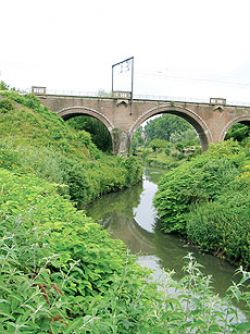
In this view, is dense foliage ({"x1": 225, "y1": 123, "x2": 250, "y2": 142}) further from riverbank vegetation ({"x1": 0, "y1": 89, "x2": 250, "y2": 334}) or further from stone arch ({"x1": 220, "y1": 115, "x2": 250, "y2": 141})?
riverbank vegetation ({"x1": 0, "y1": 89, "x2": 250, "y2": 334})

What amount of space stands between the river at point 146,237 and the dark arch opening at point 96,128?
43.0 feet

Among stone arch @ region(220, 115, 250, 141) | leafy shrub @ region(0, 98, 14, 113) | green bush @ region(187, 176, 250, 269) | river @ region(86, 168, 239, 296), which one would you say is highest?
leafy shrub @ region(0, 98, 14, 113)

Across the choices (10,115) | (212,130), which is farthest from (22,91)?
(212,130)

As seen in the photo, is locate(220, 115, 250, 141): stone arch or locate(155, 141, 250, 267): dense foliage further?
locate(220, 115, 250, 141): stone arch

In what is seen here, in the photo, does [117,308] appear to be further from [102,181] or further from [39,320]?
[102,181]

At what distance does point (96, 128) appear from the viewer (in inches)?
1503

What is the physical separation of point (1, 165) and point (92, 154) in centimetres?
1652

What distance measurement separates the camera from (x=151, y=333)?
8.46ft

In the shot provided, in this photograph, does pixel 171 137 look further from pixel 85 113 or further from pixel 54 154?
pixel 54 154

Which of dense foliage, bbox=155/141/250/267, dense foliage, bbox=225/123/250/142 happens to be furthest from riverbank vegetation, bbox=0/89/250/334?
A: dense foliage, bbox=225/123/250/142

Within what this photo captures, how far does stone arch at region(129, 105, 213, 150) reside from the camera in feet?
117

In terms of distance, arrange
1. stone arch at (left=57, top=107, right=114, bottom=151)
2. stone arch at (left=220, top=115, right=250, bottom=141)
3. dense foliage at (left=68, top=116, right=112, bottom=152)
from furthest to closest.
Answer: stone arch at (left=220, top=115, right=250, bottom=141), dense foliage at (left=68, top=116, right=112, bottom=152), stone arch at (left=57, top=107, right=114, bottom=151)

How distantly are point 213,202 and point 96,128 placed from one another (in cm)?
2613

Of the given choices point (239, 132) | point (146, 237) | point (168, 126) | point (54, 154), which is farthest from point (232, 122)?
point (168, 126)
